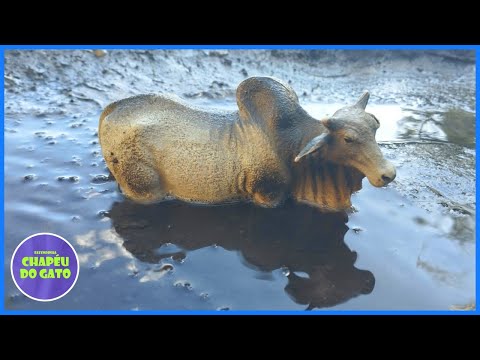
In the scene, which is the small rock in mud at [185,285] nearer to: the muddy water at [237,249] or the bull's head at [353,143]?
the muddy water at [237,249]

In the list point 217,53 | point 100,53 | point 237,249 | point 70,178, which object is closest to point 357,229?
point 237,249

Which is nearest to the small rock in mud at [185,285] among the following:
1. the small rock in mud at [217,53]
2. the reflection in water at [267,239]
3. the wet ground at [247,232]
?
the wet ground at [247,232]

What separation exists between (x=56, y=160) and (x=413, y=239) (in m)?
3.27

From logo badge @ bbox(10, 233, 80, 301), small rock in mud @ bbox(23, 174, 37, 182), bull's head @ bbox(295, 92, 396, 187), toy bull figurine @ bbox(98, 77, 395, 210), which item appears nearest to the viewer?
logo badge @ bbox(10, 233, 80, 301)

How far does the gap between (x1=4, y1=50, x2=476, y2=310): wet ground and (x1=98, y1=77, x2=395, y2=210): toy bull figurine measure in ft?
0.54

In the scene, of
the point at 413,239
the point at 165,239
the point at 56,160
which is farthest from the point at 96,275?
the point at 413,239

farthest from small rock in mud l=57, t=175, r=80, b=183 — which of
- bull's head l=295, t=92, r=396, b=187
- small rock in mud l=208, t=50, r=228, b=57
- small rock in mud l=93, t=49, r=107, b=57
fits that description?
small rock in mud l=208, t=50, r=228, b=57

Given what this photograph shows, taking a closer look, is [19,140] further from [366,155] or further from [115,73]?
[366,155]

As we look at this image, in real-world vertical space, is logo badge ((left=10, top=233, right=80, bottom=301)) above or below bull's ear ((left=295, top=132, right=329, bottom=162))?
below

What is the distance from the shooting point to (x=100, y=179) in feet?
15.2

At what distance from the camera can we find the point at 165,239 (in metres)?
3.88

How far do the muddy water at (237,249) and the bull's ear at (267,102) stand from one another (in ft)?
2.39

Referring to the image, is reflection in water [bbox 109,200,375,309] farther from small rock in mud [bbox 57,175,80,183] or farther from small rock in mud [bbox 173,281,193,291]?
small rock in mud [bbox 57,175,80,183]

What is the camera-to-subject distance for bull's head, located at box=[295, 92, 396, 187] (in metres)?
3.63
